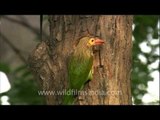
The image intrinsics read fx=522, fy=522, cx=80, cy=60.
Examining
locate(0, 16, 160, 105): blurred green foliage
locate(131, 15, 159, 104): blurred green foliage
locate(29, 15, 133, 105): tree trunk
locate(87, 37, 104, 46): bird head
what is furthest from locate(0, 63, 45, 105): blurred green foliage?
locate(87, 37, 104, 46): bird head

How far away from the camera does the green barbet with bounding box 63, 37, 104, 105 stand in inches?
82.1

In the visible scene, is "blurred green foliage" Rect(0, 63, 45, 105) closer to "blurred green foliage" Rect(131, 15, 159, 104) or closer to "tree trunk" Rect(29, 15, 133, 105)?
"blurred green foliage" Rect(131, 15, 159, 104)

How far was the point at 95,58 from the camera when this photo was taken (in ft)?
7.00

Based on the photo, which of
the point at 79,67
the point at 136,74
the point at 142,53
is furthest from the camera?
the point at 142,53

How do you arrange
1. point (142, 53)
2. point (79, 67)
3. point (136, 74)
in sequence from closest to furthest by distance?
point (79, 67) < point (136, 74) < point (142, 53)

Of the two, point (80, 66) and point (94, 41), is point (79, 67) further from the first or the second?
point (94, 41)

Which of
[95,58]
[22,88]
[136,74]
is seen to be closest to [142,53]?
[136,74]

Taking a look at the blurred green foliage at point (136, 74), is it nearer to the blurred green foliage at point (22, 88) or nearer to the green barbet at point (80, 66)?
the blurred green foliage at point (22, 88)

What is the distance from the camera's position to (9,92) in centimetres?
378

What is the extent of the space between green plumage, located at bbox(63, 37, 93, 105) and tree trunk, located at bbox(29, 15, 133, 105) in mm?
27

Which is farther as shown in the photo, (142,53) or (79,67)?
(142,53)
